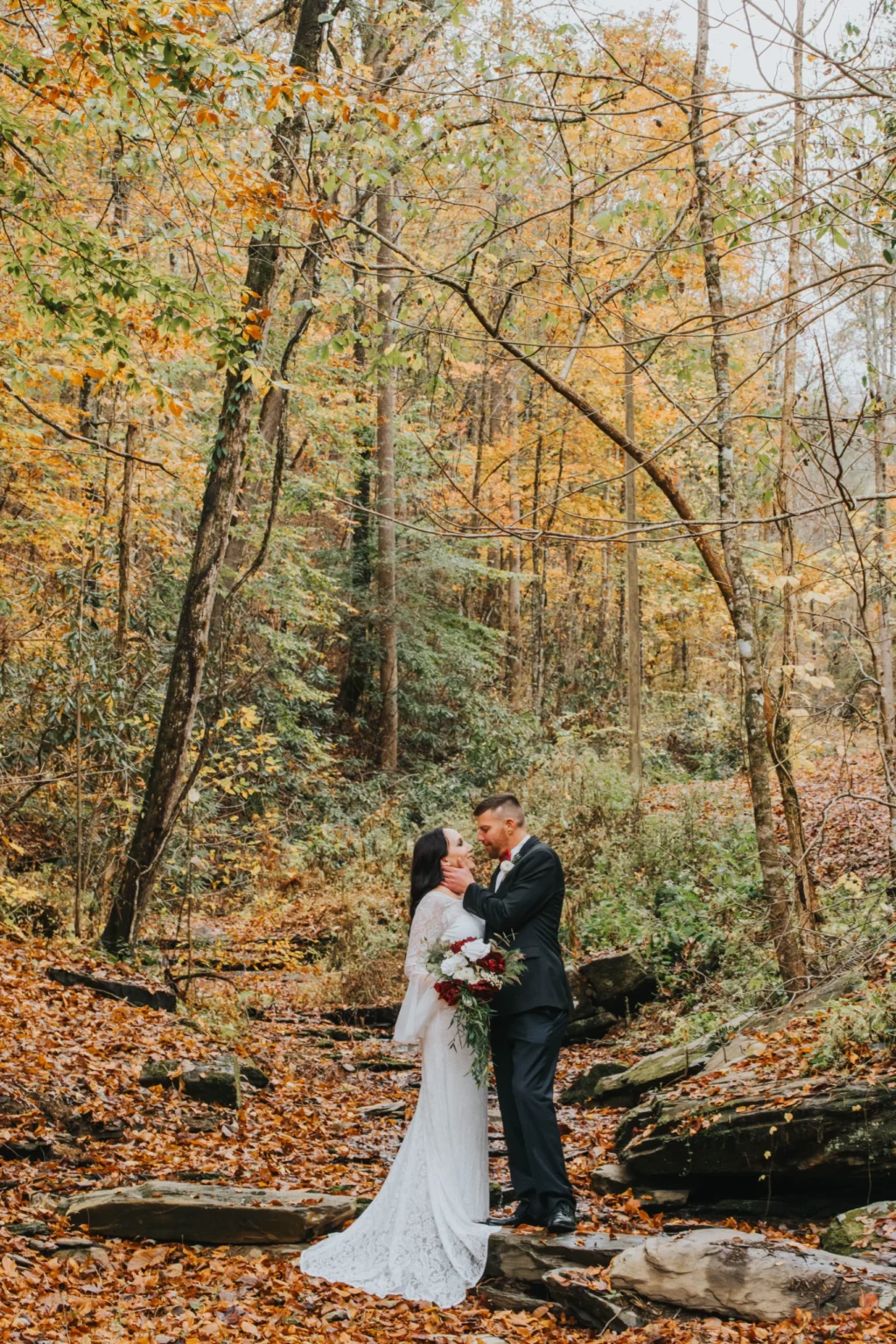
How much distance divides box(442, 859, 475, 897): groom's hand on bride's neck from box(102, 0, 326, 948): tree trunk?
18.5 feet

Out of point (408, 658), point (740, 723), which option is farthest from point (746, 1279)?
point (408, 658)

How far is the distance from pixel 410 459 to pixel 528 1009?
19.3 metres

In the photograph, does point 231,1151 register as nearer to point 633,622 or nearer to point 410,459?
point 633,622

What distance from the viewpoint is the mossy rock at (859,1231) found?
4531 mm

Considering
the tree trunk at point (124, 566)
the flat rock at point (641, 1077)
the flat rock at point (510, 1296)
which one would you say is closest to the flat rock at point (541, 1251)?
the flat rock at point (510, 1296)

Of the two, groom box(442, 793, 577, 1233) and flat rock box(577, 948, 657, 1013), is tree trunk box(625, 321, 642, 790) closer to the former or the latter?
flat rock box(577, 948, 657, 1013)

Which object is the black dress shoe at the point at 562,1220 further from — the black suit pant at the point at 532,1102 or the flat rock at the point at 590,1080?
the flat rock at the point at 590,1080

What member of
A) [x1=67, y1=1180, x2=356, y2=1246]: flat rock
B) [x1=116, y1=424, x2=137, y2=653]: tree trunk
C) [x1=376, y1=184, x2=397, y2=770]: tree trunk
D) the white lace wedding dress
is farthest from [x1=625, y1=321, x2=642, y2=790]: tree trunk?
[x1=67, y1=1180, x2=356, y2=1246]: flat rock

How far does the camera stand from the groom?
16.6 ft

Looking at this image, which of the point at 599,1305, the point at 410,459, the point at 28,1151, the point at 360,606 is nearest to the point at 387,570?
the point at 360,606

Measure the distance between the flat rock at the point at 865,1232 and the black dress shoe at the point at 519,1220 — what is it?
1.32 meters

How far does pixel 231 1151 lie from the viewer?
22.0 ft

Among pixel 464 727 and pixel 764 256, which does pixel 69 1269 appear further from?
pixel 464 727

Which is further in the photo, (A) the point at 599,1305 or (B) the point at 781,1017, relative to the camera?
(B) the point at 781,1017
